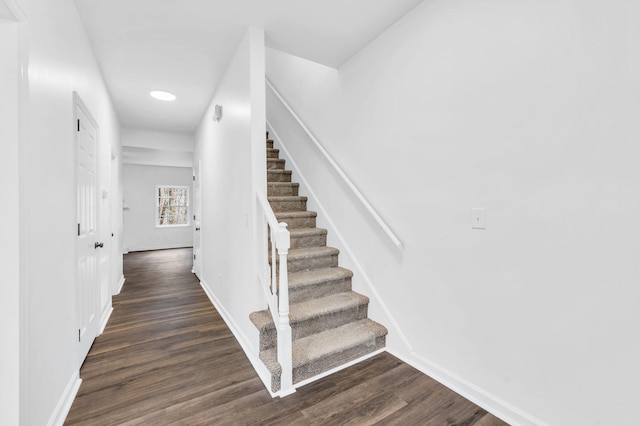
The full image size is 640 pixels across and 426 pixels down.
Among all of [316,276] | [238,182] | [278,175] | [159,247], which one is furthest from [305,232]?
[159,247]

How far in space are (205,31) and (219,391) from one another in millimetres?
2590

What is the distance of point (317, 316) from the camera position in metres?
2.12

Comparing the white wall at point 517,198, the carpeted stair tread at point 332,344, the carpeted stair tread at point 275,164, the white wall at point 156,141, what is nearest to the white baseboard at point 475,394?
the white wall at point 517,198

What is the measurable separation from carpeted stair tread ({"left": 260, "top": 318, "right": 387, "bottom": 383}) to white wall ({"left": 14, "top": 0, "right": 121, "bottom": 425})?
1115 millimetres

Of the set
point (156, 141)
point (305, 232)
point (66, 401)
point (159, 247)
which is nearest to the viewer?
point (66, 401)

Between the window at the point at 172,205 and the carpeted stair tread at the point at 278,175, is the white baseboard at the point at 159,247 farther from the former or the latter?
the carpeted stair tread at the point at 278,175

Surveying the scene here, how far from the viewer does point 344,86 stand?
2.70 meters

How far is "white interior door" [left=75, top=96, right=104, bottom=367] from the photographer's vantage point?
199cm

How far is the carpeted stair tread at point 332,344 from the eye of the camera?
1849 millimetres

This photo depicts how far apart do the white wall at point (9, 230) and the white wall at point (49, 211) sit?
0.09ft

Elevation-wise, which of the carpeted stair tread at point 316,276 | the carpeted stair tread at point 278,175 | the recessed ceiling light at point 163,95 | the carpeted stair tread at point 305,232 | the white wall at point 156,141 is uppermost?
the recessed ceiling light at point 163,95

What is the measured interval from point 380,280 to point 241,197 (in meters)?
1.36

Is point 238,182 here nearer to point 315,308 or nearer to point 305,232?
point 305,232

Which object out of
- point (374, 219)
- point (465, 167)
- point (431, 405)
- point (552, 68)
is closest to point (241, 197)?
point (374, 219)
